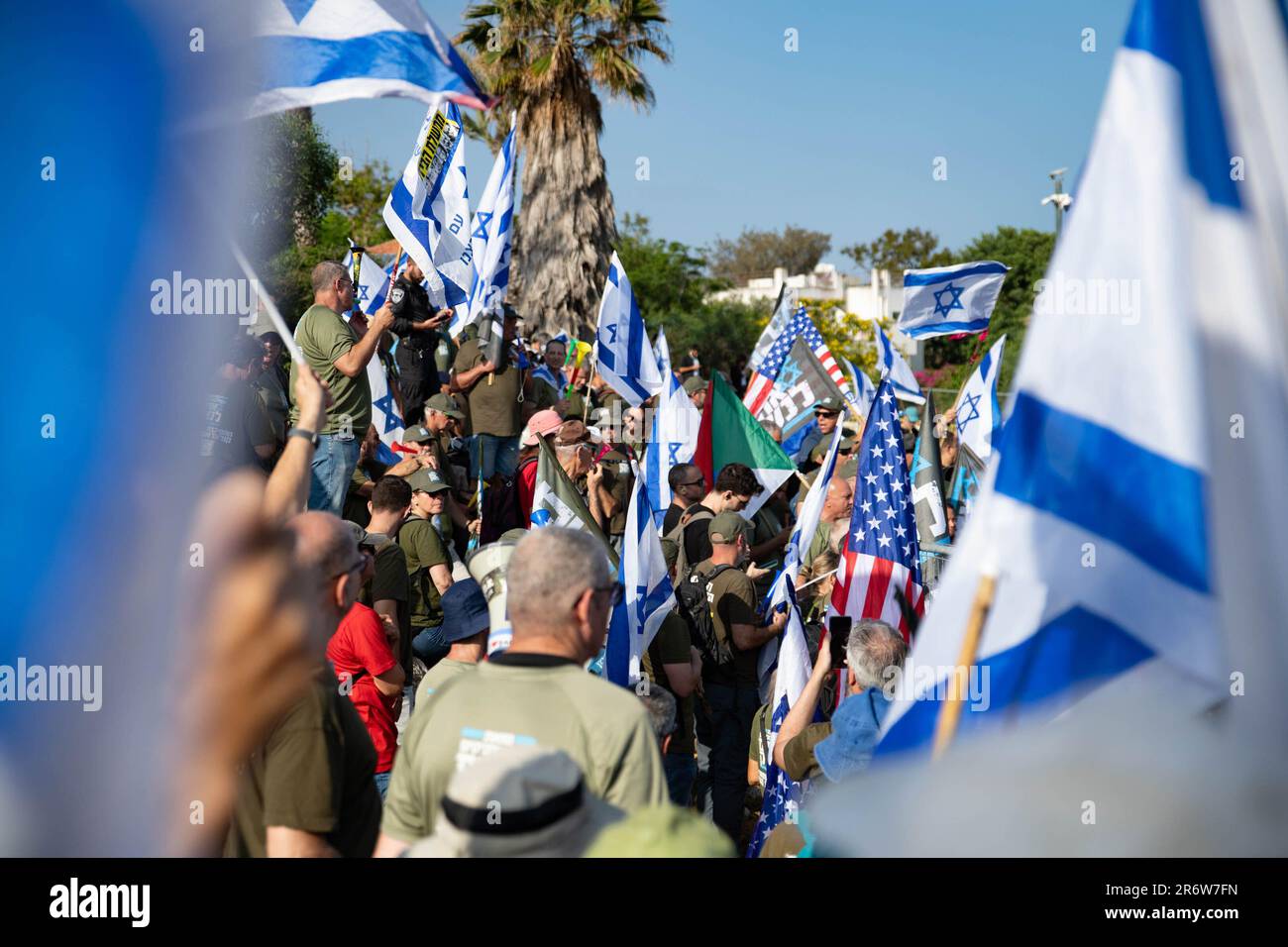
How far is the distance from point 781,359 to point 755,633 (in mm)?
6989

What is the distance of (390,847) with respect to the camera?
299 cm

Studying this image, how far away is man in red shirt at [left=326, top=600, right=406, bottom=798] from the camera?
16.7 feet

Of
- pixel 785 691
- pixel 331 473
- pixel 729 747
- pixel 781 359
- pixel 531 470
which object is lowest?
pixel 729 747

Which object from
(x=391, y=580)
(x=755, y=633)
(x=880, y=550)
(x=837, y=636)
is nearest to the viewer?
(x=837, y=636)

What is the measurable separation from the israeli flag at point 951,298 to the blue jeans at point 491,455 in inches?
159

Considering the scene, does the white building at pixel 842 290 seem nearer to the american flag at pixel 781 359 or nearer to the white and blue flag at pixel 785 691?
the american flag at pixel 781 359

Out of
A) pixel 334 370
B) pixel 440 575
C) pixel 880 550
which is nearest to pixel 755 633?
pixel 880 550

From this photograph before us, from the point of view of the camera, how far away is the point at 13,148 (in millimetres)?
2648

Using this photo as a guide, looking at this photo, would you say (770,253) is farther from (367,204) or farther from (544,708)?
(544,708)

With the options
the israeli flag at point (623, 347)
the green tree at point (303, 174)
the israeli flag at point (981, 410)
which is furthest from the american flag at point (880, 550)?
the green tree at point (303, 174)

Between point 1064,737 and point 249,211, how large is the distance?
2.20 metres

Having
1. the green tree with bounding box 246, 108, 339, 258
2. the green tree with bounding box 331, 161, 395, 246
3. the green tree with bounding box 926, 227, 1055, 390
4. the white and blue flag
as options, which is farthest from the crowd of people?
the green tree with bounding box 926, 227, 1055, 390
